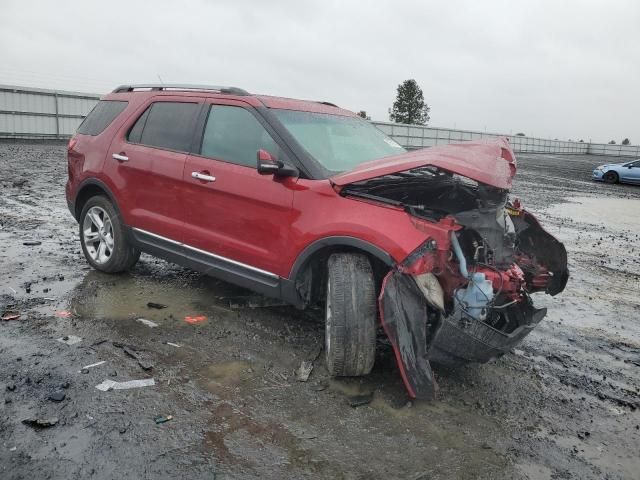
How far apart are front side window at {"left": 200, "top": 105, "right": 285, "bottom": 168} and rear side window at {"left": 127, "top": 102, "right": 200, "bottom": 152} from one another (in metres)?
0.24

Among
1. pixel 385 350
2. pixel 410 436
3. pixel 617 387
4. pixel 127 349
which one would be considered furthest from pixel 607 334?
pixel 127 349

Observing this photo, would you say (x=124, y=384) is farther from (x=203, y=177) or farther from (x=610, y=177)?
(x=610, y=177)

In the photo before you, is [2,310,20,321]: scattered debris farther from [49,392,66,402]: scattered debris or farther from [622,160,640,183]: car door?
[622,160,640,183]: car door

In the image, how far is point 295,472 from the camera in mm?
2666

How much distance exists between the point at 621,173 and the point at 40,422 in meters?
24.9

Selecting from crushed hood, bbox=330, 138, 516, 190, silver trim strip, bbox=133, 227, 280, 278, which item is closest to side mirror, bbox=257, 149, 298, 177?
crushed hood, bbox=330, 138, 516, 190

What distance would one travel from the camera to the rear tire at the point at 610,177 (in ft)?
75.0

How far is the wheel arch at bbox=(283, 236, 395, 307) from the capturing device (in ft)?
11.3

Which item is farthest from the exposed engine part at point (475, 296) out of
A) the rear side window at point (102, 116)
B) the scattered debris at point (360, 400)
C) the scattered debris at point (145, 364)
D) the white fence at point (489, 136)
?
the white fence at point (489, 136)

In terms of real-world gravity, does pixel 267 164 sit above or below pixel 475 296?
above

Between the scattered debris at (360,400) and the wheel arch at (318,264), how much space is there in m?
0.73

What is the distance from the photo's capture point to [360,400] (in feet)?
11.0

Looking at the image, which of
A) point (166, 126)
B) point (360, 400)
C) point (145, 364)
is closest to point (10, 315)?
point (145, 364)

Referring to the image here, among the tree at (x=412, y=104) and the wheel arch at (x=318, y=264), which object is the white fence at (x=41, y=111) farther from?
the tree at (x=412, y=104)
